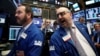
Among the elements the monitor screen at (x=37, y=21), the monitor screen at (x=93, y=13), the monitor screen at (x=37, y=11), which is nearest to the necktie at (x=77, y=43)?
the monitor screen at (x=37, y=21)

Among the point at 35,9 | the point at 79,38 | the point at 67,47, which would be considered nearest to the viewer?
the point at 67,47

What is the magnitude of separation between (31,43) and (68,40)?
445 millimetres

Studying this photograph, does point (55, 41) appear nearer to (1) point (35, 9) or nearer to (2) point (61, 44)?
(2) point (61, 44)

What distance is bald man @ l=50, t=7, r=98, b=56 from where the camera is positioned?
2.28 meters

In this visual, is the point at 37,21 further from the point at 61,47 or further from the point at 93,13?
the point at 61,47

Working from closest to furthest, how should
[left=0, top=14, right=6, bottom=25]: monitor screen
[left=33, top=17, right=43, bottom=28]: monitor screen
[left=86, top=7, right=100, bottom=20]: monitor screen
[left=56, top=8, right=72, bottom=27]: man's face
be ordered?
[left=56, top=8, right=72, bottom=27]: man's face, [left=0, top=14, right=6, bottom=25]: monitor screen, [left=33, top=17, right=43, bottom=28]: monitor screen, [left=86, top=7, right=100, bottom=20]: monitor screen

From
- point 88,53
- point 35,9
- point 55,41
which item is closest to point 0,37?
point 55,41

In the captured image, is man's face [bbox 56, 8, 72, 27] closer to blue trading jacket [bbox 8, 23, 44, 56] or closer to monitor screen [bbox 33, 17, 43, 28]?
blue trading jacket [bbox 8, 23, 44, 56]

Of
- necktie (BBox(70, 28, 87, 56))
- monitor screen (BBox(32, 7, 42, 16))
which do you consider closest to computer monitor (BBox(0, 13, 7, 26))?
necktie (BBox(70, 28, 87, 56))

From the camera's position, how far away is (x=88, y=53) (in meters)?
2.42

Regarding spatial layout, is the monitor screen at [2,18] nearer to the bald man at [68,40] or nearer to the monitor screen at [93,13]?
the bald man at [68,40]

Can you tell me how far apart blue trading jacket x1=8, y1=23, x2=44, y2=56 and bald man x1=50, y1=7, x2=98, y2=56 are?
0.15 m

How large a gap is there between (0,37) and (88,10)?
5.91 metres

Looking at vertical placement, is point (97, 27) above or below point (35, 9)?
below
